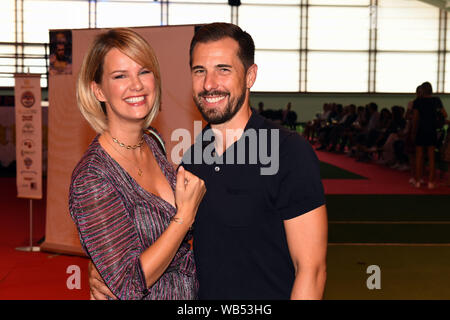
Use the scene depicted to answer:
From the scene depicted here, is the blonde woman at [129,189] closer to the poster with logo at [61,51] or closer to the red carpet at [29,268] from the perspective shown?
the red carpet at [29,268]

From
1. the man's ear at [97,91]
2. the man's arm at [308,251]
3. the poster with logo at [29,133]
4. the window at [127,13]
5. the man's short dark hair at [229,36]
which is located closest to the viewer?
the man's arm at [308,251]

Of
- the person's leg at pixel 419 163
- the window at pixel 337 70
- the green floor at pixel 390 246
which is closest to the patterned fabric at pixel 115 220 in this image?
the green floor at pixel 390 246

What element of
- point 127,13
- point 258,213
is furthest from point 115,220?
point 127,13

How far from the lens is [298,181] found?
1.74m

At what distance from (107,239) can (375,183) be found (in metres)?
9.51

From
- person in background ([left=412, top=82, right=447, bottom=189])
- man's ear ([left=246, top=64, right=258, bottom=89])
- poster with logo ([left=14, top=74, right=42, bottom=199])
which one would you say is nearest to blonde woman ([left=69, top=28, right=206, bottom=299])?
man's ear ([left=246, top=64, right=258, bottom=89])

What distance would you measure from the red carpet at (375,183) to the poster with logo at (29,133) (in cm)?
544

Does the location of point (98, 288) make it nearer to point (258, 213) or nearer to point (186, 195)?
point (186, 195)

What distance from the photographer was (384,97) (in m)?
24.9

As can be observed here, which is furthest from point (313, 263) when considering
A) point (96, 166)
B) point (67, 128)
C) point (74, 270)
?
point (67, 128)

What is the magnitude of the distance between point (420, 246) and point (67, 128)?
13.3ft

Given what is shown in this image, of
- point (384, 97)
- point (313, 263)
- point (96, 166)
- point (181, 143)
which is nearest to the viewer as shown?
point (313, 263)

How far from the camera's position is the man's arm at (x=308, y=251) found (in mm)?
1721

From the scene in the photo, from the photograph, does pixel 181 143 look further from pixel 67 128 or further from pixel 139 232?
pixel 139 232
